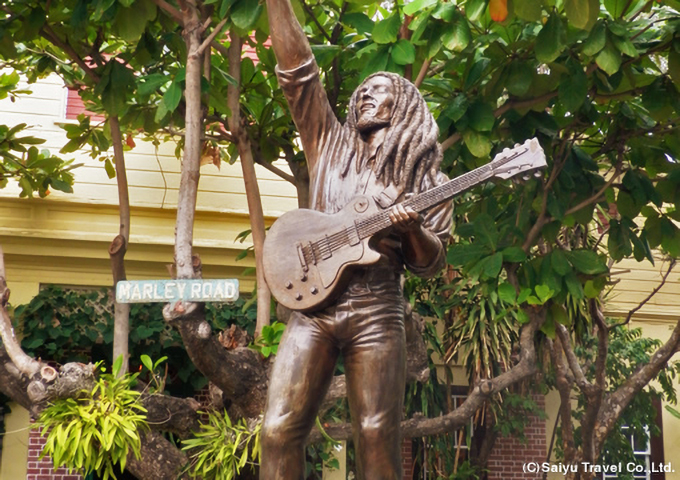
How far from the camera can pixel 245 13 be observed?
16.8 feet

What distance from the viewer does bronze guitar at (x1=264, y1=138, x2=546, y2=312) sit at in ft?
12.1

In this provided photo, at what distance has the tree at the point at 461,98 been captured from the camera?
5.30m

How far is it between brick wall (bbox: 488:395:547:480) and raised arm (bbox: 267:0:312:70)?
928cm

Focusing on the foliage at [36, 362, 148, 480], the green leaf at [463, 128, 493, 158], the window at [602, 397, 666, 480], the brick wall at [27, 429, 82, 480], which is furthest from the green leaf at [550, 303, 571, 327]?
the window at [602, 397, 666, 480]

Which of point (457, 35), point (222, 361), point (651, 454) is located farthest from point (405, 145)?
point (651, 454)

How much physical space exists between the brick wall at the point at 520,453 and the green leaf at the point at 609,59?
7.76 meters

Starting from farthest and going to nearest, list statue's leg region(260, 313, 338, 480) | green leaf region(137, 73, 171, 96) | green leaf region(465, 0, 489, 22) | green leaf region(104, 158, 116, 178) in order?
green leaf region(104, 158, 116, 178) → green leaf region(137, 73, 171, 96) → green leaf region(465, 0, 489, 22) → statue's leg region(260, 313, 338, 480)

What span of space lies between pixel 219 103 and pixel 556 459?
8.26 meters

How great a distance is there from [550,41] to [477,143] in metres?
0.77

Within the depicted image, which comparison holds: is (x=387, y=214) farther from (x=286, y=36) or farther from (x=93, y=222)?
(x=93, y=222)

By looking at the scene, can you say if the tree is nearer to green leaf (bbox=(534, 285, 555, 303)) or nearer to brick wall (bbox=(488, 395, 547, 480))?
green leaf (bbox=(534, 285, 555, 303))

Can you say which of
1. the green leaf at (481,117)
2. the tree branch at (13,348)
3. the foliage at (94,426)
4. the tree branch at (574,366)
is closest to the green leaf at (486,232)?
the green leaf at (481,117)

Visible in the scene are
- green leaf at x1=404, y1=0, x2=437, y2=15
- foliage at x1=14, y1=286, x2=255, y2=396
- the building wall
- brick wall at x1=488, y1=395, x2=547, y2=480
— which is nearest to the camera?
green leaf at x1=404, y1=0, x2=437, y2=15

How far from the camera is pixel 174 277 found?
205 inches
